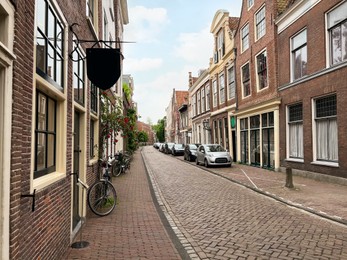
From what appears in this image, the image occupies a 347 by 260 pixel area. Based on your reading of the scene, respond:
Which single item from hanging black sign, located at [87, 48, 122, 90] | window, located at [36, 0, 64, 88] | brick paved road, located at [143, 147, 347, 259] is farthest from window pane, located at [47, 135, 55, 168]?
brick paved road, located at [143, 147, 347, 259]

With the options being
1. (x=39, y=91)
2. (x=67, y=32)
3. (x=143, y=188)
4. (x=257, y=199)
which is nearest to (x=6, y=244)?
(x=39, y=91)

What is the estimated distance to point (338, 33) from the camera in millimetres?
11812

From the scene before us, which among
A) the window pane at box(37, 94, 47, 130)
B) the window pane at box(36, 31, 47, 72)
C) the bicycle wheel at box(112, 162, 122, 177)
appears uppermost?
the window pane at box(36, 31, 47, 72)

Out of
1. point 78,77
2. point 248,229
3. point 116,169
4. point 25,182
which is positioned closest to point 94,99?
point 78,77

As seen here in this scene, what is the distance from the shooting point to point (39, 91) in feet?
13.7

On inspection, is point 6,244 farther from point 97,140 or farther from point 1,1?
point 97,140

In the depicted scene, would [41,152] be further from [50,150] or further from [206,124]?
[206,124]

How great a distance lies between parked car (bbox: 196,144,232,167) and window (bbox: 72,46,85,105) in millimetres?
13649

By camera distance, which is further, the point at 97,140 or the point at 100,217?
the point at 97,140

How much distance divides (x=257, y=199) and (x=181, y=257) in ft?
17.1

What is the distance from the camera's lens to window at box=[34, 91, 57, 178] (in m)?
4.07

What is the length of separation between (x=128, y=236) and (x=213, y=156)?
14288mm

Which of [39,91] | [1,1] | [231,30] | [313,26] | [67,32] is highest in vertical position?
[231,30]

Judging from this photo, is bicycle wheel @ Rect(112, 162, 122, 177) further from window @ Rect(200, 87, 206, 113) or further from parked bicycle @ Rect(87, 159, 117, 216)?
window @ Rect(200, 87, 206, 113)
